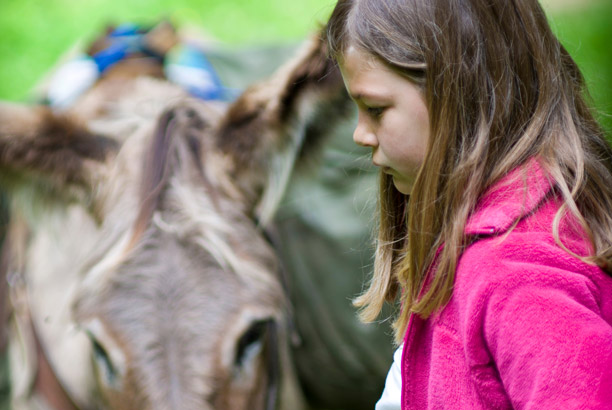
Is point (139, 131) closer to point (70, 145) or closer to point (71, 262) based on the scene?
point (70, 145)

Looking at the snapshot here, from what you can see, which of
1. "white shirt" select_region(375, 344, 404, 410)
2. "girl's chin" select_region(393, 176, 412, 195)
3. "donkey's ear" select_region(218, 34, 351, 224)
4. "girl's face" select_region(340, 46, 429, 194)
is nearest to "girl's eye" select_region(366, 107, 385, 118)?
"girl's face" select_region(340, 46, 429, 194)

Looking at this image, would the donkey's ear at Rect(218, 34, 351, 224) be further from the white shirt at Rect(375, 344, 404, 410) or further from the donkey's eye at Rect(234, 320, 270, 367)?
the white shirt at Rect(375, 344, 404, 410)

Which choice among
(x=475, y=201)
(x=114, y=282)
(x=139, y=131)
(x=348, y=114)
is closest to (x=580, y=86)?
(x=475, y=201)

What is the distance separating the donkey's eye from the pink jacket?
0.82 metres

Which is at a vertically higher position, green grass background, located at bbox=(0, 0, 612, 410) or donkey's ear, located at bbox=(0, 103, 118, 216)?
donkey's ear, located at bbox=(0, 103, 118, 216)

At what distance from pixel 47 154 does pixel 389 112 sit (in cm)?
130

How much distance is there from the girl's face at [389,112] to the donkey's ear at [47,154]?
47.1 inches

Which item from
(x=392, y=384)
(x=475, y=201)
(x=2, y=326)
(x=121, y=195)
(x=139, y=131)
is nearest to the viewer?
(x=475, y=201)

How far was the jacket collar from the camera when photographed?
93 cm

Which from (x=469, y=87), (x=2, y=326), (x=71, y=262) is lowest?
(x=2, y=326)

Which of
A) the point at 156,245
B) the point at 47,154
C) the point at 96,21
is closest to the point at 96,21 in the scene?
the point at 96,21

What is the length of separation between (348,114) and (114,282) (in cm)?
79

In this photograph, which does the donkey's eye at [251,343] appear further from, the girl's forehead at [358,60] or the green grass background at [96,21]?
the green grass background at [96,21]

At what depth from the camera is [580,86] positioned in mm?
1223
